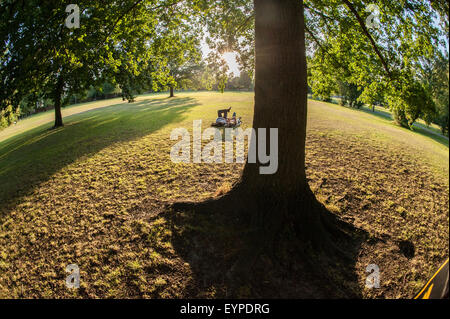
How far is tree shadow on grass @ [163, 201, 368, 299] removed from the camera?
277cm

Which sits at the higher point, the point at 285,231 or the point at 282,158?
the point at 282,158

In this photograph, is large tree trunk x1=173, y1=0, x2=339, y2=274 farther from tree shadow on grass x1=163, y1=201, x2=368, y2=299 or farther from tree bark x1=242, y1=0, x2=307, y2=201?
tree shadow on grass x1=163, y1=201, x2=368, y2=299

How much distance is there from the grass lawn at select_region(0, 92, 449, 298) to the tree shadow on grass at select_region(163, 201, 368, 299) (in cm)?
2

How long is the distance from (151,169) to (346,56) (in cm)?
662

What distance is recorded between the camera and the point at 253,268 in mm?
3041

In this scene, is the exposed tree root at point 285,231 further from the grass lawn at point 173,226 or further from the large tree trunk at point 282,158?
the grass lawn at point 173,226

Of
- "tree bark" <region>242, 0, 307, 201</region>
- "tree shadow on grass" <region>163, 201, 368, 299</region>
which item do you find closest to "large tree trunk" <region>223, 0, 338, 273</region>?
"tree bark" <region>242, 0, 307, 201</region>

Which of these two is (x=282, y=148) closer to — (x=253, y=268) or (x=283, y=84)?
(x=283, y=84)

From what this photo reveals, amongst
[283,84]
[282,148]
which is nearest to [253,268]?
[282,148]

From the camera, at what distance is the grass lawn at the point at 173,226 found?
2957 mm

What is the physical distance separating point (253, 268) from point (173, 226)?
1.68m

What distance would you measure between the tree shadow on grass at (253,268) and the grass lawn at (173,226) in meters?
0.02
